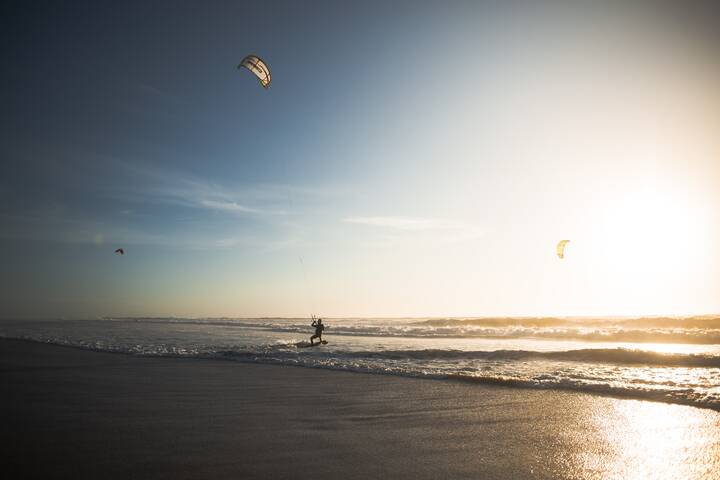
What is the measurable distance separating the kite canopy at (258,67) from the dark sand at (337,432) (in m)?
12.3

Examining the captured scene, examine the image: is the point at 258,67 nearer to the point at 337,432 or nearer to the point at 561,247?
the point at 337,432

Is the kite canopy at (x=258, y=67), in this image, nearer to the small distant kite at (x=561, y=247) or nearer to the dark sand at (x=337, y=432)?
the dark sand at (x=337, y=432)

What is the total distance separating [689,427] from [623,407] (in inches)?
50.3

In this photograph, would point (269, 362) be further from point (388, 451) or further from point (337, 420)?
point (388, 451)

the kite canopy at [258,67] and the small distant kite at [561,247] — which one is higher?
the kite canopy at [258,67]

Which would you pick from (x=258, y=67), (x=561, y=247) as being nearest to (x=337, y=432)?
(x=258, y=67)

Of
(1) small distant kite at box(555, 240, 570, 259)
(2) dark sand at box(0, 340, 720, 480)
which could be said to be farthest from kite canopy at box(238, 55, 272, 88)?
(1) small distant kite at box(555, 240, 570, 259)

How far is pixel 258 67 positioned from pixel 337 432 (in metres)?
15.3

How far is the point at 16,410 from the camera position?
6.10 meters

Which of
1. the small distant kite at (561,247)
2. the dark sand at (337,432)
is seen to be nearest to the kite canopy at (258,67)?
the dark sand at (337,432)

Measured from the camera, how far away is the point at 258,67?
16.6 metres

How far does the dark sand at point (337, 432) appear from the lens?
3990 mm

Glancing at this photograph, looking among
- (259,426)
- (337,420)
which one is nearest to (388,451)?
(337,420)

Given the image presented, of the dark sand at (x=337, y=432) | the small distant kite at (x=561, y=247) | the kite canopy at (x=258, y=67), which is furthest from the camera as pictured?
the small distant kite at (x=561, y=247)
